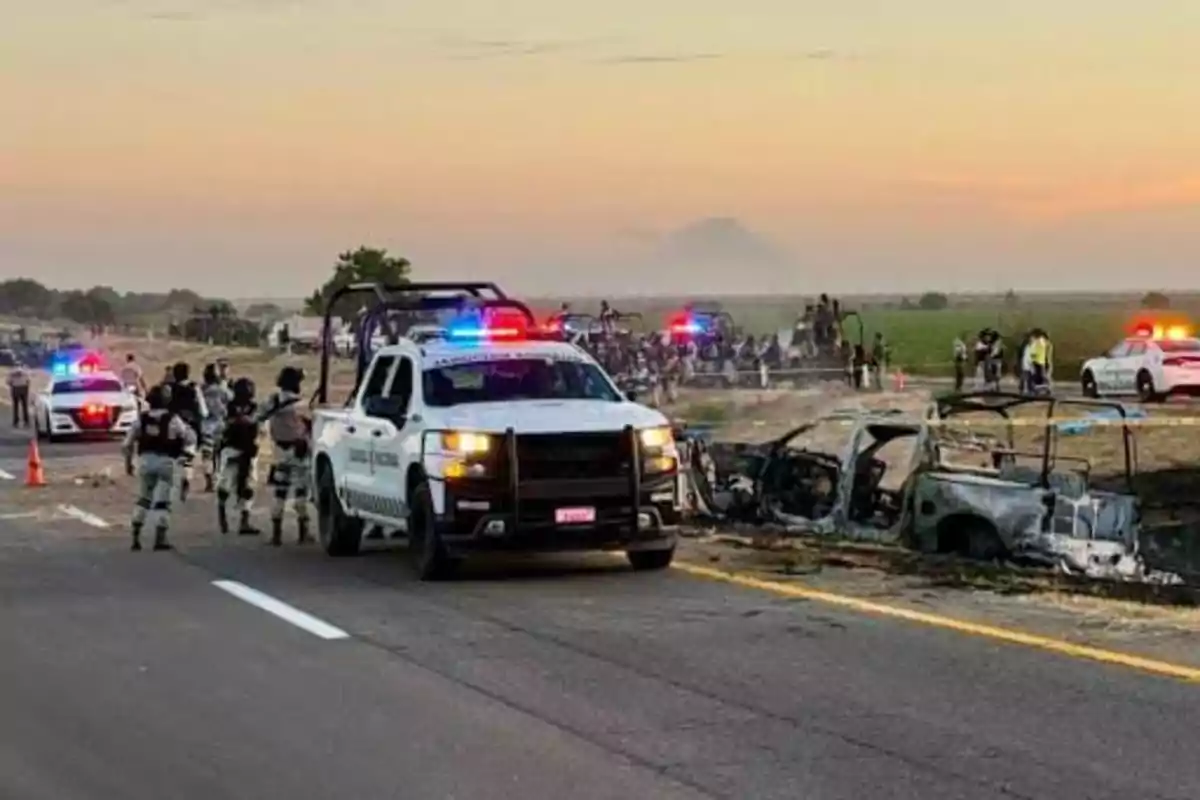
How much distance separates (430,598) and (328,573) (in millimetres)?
2124

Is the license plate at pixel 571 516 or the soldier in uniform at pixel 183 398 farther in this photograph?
the soldier in uniform at pixel 183 398

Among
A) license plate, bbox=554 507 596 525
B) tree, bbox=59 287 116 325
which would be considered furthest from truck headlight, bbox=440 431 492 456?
tree, bbox=59 287 116 325

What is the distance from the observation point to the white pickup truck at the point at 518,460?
1391 centimetres

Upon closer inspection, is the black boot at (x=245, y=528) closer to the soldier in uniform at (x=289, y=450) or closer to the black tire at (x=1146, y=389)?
the soldier in uniform at (x=289, y=450)

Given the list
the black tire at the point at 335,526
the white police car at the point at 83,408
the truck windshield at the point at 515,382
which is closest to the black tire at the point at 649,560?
the truck windshield at the point at 515,382

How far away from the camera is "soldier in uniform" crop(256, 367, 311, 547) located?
18484 millimetres

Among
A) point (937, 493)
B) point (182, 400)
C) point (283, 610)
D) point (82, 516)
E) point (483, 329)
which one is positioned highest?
point (483, 329)

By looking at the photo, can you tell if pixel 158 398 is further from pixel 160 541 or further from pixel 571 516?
pixel 571 516

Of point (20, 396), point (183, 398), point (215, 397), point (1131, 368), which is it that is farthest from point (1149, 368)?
point (183, 398)

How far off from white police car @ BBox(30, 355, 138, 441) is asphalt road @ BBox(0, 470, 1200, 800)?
24982 mm

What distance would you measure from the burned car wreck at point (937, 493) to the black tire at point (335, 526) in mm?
3861

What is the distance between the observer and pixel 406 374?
616 inches

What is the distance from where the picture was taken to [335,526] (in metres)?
16.8

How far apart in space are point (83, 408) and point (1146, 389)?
873 inches
